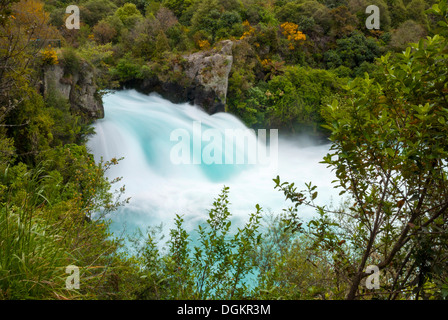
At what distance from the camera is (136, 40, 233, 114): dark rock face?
11711mm

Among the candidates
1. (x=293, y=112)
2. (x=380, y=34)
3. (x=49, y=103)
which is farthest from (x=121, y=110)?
(x=380, y=34)

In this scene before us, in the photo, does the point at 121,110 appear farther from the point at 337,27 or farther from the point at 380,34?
the point at 380,34

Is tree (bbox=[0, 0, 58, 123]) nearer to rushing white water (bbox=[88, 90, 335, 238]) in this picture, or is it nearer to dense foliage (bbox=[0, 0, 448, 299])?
dense foliage (bbox=[0, 0, 448, 299])

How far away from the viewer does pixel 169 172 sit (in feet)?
28.4

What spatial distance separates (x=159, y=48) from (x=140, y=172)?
6713 mm

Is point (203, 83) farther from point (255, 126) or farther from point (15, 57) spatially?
point (15, 57)

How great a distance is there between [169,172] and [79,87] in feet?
10.3

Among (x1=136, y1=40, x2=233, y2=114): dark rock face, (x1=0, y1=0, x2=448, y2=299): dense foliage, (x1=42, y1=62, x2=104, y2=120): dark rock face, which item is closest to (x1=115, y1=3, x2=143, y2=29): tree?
(x1=0, y1=0, x2=448, y2=299): dense foliage

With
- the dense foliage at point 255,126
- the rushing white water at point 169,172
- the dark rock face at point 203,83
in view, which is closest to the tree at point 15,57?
the dense foliage at point 255,126

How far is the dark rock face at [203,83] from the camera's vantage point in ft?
38.4

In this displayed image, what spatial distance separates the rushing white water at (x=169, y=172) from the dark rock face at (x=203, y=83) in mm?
348

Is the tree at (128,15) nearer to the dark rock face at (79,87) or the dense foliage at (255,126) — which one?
the dense foliage at (255,126)

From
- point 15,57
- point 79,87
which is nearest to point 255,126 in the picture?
point 79,87

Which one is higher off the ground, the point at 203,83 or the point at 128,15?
the point at 128,15
